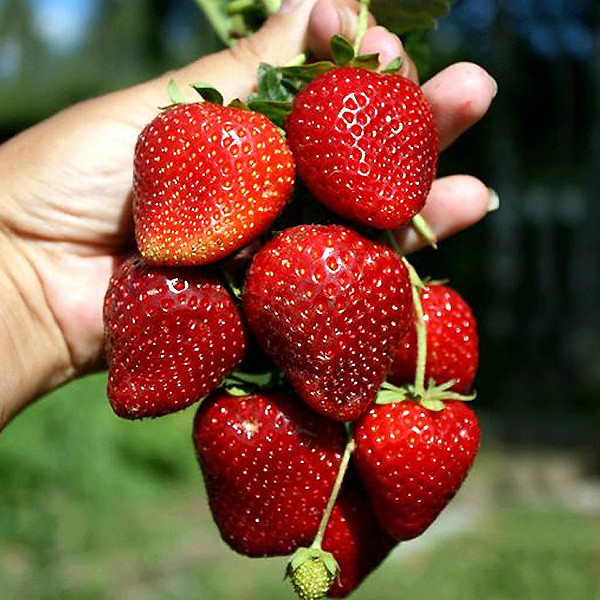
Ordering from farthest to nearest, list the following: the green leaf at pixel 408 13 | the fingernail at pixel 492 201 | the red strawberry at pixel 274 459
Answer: the fingernail at pixel 492 201
the green leaf at pixel 408 13
the red strawberry at pixel 274 459

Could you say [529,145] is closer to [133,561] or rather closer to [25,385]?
[133,561]

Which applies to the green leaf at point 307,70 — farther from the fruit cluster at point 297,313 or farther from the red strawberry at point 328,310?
the red strawberry at point 328,310

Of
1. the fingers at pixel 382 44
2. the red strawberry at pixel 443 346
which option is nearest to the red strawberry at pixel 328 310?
the red strawberry at pixel 443 346

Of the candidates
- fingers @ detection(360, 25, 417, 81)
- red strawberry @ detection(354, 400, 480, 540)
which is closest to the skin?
fingers @ detection(360, 25, 417, 81)

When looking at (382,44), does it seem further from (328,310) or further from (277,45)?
(328,310)

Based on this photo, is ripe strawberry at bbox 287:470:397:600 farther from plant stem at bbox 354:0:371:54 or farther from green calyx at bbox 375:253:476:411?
plant stem at bbox 354:0:371:54

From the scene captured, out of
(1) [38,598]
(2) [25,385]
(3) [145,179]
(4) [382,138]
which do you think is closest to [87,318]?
(2) [25,385]
